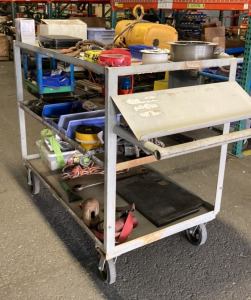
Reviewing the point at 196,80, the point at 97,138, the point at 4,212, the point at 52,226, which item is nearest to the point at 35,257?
the point at 52,226

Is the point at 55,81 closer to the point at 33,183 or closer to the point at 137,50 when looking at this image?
the point at 33,183

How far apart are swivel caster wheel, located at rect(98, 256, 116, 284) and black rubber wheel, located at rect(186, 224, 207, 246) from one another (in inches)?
20.9

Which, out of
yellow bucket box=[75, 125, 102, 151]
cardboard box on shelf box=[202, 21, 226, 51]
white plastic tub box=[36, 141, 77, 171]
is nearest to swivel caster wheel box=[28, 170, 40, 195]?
white plastic tub box=[36, 141, 77, 171]

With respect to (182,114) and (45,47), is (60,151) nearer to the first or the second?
(45,47)

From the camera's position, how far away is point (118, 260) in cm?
184

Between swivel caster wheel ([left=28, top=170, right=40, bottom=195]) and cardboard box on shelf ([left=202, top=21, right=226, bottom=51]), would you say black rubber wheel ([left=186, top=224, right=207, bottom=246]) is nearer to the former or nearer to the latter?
swivel caster wheel ([left=28, top=170, right=40, bottom=195])

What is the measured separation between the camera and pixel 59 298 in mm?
1585

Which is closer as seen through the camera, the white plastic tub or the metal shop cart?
the metal shop cart

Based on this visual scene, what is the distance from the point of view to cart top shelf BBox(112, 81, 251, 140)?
50.0 inches

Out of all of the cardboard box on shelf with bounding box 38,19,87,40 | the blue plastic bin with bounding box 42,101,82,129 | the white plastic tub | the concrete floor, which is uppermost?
the cardboard box on shelf with bounding box 38,19,87,40

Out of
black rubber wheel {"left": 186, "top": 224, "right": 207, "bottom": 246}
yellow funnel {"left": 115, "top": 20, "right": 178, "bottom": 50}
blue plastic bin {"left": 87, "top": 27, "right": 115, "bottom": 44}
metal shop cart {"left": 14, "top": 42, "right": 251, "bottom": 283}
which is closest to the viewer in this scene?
metal shop cart {"left": 14, "top": 42, "right": 251, "bottom": 283}

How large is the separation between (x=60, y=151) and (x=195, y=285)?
45.7 inches

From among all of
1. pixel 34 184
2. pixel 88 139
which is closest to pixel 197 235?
pixel 88 139

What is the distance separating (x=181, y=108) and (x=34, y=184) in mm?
1374
